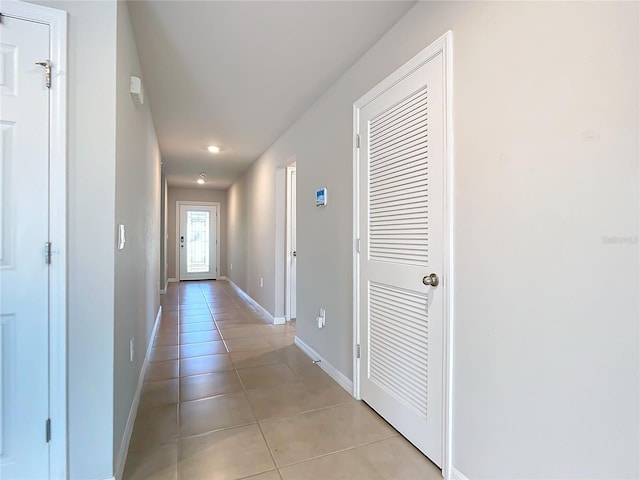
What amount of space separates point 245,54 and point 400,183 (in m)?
1.38

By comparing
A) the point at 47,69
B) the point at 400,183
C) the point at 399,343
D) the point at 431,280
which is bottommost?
the point at 399,343

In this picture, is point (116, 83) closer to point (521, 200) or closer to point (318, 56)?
point (318, 56)

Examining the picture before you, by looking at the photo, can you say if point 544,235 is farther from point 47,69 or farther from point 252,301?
point 252,301

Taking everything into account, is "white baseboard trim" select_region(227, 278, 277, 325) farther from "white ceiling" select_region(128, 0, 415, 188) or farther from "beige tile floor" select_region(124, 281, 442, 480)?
"white ceiling" select_region(128, 0, 415, 188)

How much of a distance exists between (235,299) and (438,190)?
5065 millimetres

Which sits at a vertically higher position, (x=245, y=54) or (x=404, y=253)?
(x=245, y=54)

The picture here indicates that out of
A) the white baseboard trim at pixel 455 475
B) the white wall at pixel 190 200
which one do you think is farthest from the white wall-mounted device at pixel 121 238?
the white wall at pixel 190 200

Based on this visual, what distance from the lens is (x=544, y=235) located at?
1.12 meters

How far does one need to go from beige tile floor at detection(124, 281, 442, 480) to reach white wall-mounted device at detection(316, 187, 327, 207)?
1.44 metres

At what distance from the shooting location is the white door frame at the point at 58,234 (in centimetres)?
132

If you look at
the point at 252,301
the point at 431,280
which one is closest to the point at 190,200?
the point at 252,301

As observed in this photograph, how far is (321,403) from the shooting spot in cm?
224

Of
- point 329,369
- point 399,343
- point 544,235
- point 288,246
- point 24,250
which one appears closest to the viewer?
point 544,235

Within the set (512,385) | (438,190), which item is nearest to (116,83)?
(438,190)
